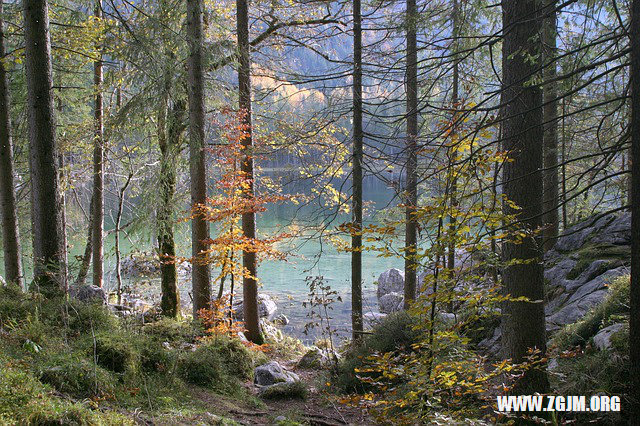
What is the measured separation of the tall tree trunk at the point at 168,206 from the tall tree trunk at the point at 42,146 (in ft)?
7.68

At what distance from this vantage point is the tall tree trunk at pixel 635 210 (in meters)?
2.94

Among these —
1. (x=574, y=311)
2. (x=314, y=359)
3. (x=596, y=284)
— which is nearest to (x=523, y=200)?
(x=574, y=311)

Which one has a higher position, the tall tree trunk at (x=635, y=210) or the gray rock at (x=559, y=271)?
the tall tree trunk at (x=635, y=210)

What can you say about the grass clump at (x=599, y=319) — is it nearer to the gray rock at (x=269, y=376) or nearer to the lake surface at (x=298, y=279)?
the gray rock at (x=269, y=376)

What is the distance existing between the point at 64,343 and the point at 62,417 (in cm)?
202

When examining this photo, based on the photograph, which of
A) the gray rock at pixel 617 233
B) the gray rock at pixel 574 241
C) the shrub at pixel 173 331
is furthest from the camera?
the gray rock at pixel 574 241

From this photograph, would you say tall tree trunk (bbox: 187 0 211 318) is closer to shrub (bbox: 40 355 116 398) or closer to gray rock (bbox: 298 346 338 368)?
gray rock (bbox: 298 346 338 368)

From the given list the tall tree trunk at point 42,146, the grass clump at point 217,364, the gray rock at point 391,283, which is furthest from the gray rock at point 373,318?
the tall tree trunk at point 42,146

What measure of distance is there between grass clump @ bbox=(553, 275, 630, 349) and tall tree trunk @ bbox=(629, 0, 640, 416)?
1.85 metres

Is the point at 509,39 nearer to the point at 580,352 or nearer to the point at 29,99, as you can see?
the point at 580,352

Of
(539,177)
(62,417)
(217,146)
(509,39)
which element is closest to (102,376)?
(62,417)

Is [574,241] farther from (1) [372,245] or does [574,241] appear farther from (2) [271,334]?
(2) [271,334]

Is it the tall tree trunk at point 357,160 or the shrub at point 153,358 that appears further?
the tall tree trunk at point 357,160

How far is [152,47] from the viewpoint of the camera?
6.33m
